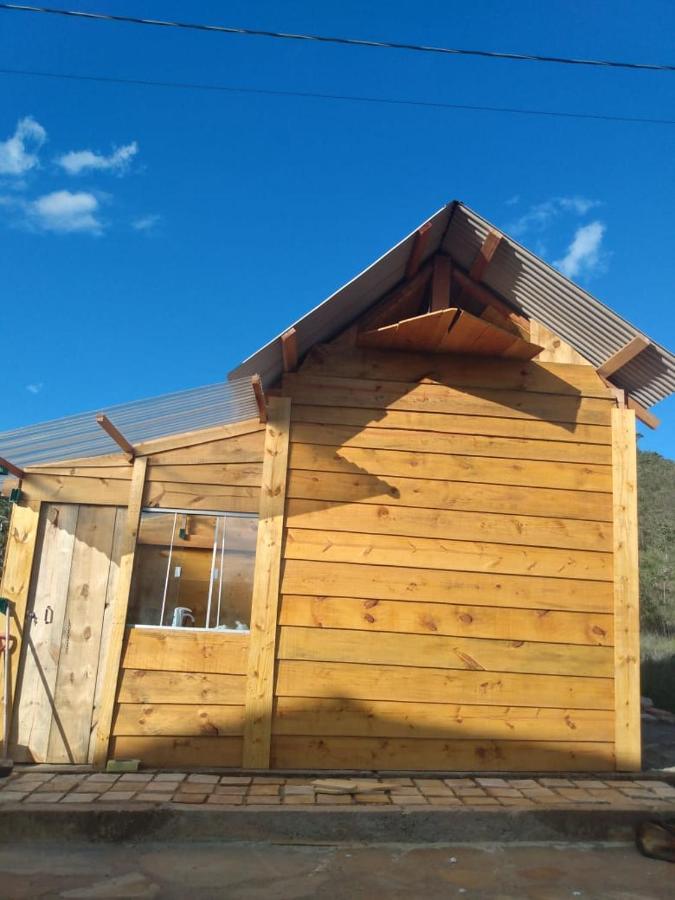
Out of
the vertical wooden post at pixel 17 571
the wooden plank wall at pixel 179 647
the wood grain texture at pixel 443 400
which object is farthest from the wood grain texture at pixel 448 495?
the vertical wooden post at pixel 17 571

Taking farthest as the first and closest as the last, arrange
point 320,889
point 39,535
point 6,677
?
point 39,535 → point 6,677 → point 320,889

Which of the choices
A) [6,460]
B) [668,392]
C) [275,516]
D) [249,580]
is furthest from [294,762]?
[668,392]

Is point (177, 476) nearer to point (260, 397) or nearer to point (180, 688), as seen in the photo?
point (260, 397)

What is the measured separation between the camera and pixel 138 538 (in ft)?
18.4

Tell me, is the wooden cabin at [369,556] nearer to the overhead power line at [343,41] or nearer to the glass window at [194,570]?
the glass window at [194,570]

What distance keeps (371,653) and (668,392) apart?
3.36 m

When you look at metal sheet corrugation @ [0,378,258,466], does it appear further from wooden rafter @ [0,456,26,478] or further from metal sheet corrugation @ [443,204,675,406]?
metal sheet corrugation @ [443,204,675,406]

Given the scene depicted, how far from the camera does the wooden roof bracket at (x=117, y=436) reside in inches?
189

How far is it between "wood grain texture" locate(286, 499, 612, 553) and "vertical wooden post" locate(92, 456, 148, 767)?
1.24 m

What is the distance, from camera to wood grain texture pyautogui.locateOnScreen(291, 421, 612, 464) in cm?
582

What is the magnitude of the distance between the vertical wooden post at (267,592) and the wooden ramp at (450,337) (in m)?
1.01

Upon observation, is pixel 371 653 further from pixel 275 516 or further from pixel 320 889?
pixel 320 889

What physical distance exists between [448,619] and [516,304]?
2.87m

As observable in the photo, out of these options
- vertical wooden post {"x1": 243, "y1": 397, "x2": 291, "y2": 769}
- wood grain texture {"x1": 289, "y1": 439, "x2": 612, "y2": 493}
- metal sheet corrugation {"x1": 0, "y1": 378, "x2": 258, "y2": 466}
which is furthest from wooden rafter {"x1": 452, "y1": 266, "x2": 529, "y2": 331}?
metal sheet corrugation {"x1": 0, "y1": 378, "x2": 258, "y2": 466}
